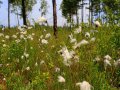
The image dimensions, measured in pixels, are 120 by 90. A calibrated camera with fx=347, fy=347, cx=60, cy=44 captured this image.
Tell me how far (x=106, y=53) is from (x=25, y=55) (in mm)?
2543

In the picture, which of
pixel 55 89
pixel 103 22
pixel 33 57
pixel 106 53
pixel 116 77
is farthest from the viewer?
pixel 33 57

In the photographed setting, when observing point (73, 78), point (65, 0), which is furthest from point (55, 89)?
point (65, 0)

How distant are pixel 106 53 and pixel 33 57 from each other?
8.33 feet

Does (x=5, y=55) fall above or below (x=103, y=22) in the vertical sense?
below

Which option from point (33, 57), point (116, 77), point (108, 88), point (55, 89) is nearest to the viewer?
point (108, 88)

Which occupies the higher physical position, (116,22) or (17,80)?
(116,22)

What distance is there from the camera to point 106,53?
301 inches

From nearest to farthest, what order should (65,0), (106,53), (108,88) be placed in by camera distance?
(108,88) < (106,53) < (65,0)

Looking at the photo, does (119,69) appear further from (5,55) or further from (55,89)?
(5,55)

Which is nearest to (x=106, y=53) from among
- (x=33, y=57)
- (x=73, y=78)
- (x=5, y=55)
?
(x=73, y=78)

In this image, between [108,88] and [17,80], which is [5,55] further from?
[108,88]

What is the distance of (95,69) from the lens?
6457 millimetres

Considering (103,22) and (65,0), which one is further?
(65,0)

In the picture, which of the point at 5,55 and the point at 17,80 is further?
the point at 5,55
